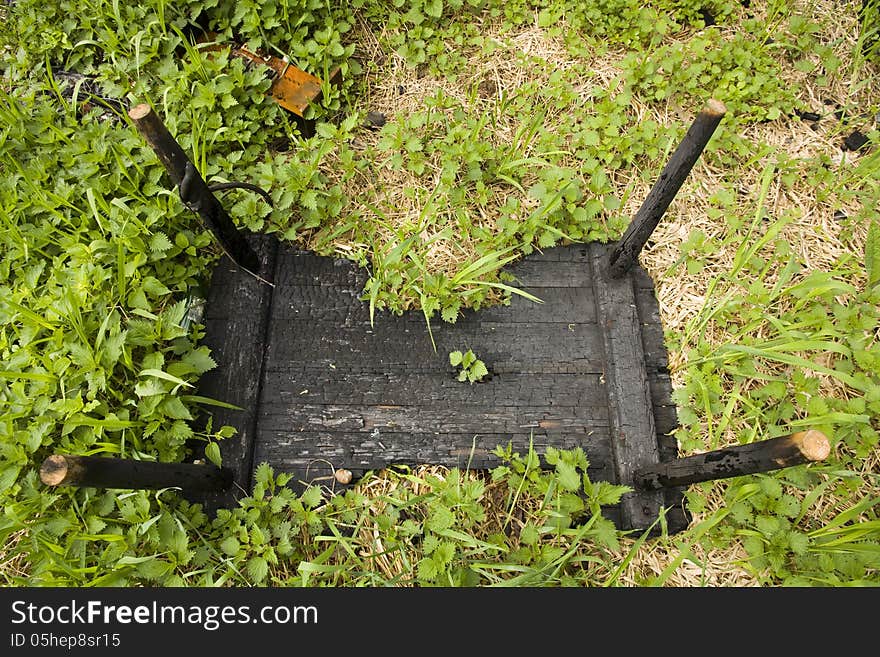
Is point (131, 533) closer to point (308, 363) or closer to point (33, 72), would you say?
point (308, 363)

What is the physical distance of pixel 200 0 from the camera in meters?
3.03

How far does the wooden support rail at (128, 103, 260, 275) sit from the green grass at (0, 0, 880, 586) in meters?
0.30

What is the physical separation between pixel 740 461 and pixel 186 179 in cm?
228

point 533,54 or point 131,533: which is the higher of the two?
point 533,54

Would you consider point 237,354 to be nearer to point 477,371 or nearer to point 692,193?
point 477,371

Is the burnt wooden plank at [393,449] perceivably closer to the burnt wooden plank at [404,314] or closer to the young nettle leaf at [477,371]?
the young nettle leaf at [477,371]

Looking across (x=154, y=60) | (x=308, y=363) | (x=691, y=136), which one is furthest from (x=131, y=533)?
(x=691, y=136)

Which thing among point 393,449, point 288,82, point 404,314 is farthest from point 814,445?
point 288,82

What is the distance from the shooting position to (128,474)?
6.14 feet

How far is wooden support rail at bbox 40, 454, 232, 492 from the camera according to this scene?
159 cm

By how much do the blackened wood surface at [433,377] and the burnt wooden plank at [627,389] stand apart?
11mm

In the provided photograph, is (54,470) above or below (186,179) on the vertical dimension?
below

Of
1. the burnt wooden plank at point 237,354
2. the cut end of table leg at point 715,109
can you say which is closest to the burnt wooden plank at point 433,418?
the burnt wooden plank at point 237,354

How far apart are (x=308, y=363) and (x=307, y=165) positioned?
1.09m
